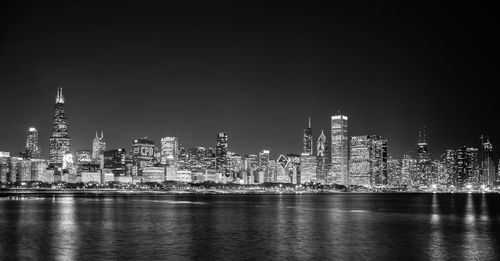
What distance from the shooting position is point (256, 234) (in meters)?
58.7

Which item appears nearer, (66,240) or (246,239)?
(66,240)

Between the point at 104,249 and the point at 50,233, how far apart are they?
15.0m

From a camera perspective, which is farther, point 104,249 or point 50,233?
point 50,233

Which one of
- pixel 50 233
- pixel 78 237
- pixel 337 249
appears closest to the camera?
pixel 337 249

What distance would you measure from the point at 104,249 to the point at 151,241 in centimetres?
575

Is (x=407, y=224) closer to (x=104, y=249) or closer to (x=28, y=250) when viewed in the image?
(x=104, y=249)

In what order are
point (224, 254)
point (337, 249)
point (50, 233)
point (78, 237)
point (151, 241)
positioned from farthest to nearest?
1. point (50, 233)
2. point (78, 237)
3. point (151, 241)
4. point (337, 249)
5. point (224, 254)

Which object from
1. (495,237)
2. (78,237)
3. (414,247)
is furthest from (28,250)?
(495,237)

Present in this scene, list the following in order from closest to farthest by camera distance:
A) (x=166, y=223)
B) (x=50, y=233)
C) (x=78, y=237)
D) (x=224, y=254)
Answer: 1. (x=224, y=254)
2. (x=78, y=237)
3. (x=50, y=233)
4. (x=166, y=223)

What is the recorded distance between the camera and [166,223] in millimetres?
71438

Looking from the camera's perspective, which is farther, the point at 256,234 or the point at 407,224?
the point at 407,224

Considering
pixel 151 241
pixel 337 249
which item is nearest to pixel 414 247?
pixel 337 249

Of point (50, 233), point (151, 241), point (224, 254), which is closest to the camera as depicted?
point (224, 254)

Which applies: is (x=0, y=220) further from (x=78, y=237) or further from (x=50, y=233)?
(x=78, y=237)
